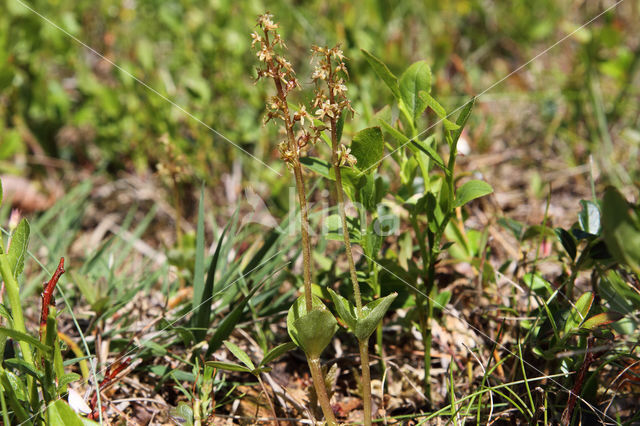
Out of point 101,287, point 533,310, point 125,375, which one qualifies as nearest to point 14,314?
point 125,375

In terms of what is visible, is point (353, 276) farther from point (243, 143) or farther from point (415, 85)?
point (243, 143)

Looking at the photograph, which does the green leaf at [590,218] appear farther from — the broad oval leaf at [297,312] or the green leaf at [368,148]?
the broad oval leaf at [297,312]

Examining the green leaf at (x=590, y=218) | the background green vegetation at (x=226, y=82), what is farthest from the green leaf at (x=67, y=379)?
the background green vegetation at (x=226, y=82)

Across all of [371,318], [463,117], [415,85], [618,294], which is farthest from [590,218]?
[371,318]

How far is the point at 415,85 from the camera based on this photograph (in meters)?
1.46

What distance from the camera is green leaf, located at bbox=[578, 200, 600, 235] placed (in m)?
1.43

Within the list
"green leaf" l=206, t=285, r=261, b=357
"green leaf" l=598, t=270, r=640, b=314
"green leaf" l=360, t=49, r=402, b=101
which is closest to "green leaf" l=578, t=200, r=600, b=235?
"green leaf" l=598, t=270, r=640, b=314

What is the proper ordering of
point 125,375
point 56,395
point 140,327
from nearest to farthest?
point 56,395 < point 125,375 < point 140,327

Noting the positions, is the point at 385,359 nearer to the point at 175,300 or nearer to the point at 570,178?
the point at 175,300

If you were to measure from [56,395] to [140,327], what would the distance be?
508 mm

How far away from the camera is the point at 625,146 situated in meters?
2.78

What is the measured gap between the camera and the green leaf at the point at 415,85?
1442 mm

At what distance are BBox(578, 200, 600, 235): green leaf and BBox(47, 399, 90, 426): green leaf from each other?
4.20 feet

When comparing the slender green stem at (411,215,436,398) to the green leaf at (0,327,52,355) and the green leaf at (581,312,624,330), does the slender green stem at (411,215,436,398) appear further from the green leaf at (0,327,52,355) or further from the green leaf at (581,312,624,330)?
the green leaf at (0,327,52,355)
